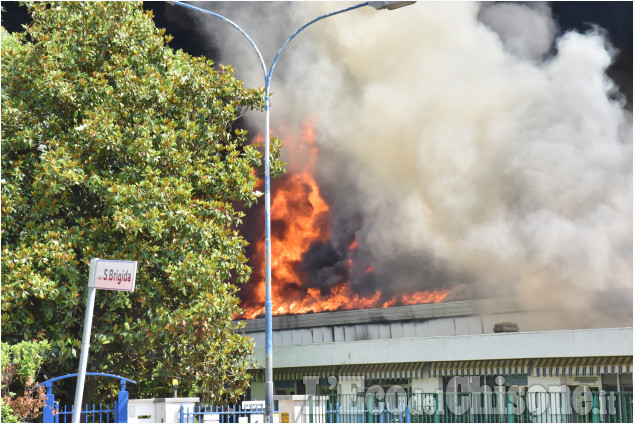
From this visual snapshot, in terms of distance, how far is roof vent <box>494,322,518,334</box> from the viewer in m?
31.5

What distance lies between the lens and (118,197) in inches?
779

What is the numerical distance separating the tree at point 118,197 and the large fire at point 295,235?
25.4 meters

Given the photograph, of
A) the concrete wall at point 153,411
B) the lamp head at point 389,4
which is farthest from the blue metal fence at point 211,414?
the lamp head at point 389,4

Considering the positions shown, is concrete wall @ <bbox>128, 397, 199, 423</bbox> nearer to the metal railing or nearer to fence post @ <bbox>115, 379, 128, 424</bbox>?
fence post @ <bbox>115, 379, 128, 424</bbox>

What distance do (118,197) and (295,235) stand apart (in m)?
30.4

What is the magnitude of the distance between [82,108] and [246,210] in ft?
101

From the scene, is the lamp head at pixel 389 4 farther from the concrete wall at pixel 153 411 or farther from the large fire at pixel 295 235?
the large fire at pixel 295 235

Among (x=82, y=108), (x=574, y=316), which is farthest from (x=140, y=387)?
(x=574, y=316)

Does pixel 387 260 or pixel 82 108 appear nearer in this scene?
pixel 82 108

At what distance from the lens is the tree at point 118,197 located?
19875 mm

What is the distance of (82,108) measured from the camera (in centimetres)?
2153

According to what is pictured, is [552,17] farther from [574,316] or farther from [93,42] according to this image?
[93,42]

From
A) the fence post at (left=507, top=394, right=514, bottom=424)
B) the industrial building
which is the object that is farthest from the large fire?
the fence post at (left=507, top=394, right=514, bottom=424)

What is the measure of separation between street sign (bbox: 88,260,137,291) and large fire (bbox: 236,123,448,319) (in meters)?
39.0
